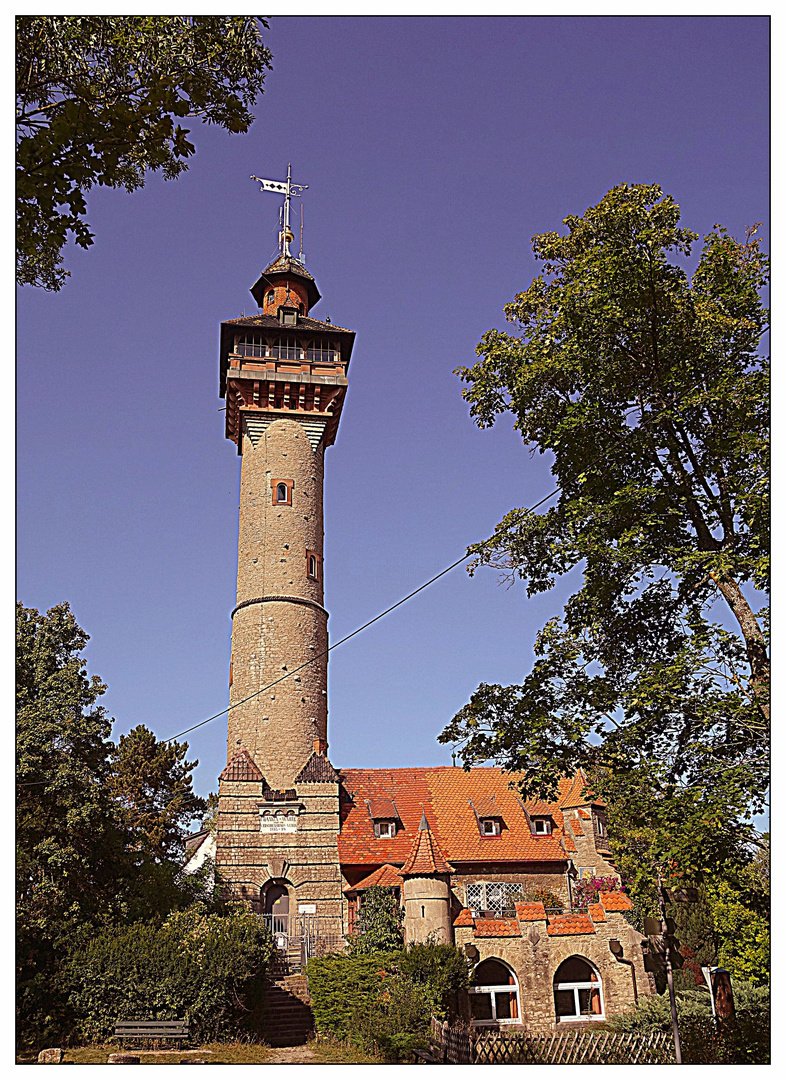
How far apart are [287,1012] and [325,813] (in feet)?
20.8

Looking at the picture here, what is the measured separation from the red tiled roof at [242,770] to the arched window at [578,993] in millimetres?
11233

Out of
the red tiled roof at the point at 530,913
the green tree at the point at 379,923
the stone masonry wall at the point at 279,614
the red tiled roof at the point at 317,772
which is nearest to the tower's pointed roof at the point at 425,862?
the green tree at the point at 379,923

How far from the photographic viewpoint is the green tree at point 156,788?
35625mm

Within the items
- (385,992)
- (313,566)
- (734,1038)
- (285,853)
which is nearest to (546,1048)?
(385,992)

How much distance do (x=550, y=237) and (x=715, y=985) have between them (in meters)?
16.8

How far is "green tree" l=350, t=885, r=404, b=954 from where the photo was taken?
24266 mm

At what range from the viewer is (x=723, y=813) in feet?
34.7

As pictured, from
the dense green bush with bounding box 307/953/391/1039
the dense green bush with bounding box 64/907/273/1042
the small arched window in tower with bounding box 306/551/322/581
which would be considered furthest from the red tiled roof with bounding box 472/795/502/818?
the dense green bush with bounding box 64/907/273/1042

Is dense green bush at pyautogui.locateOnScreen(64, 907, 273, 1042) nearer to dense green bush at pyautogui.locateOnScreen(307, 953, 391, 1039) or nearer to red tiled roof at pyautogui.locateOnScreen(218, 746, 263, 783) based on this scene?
dense green bush at pyautogui.locateOnScreen(307, 953, 391, 1039)

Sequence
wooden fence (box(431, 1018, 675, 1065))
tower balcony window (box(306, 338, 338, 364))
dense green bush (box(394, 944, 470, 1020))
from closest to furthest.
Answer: wooden fence (box(431, 1018, 675, 1065)) < dense green bush (box(394, 944, 470, 1020)) < tower balcony window (box(306, 338, 338, 364))

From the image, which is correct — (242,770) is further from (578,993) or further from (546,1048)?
(546,1048)

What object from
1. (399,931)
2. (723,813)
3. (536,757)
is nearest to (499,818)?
(399,931)

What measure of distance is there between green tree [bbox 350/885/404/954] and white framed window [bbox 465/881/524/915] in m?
3.89

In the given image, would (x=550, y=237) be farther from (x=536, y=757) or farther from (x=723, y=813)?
(x=723, y=813)
